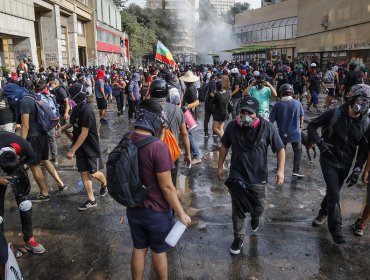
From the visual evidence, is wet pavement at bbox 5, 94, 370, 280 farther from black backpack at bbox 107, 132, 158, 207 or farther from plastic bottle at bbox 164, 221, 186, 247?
black backpack at bbox 107, 132, 158, 207

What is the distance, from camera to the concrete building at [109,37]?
3869 cm

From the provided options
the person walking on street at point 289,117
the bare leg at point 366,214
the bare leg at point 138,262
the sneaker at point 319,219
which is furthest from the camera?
the person walking on street at point 289,117

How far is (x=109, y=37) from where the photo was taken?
1708 inches

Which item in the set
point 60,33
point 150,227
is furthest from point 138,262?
point 60,33

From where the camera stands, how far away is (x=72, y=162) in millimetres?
7227

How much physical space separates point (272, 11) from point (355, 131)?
47841 mm

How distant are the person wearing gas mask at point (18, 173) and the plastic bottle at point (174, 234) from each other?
1502 millimetres

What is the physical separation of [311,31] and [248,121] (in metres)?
33.6

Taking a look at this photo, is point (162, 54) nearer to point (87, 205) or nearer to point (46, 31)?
point (87, 205)

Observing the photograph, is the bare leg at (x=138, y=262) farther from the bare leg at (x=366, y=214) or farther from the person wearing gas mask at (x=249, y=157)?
the bare leg at (x=366, y=214)

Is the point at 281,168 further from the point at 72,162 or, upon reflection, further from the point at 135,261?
the point at 72,162

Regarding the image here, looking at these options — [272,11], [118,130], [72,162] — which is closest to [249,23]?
[272,11]

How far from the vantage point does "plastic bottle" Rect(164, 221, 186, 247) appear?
99.9 inches

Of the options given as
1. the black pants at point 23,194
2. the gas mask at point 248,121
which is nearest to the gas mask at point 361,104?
the gas mask at point 248,121
